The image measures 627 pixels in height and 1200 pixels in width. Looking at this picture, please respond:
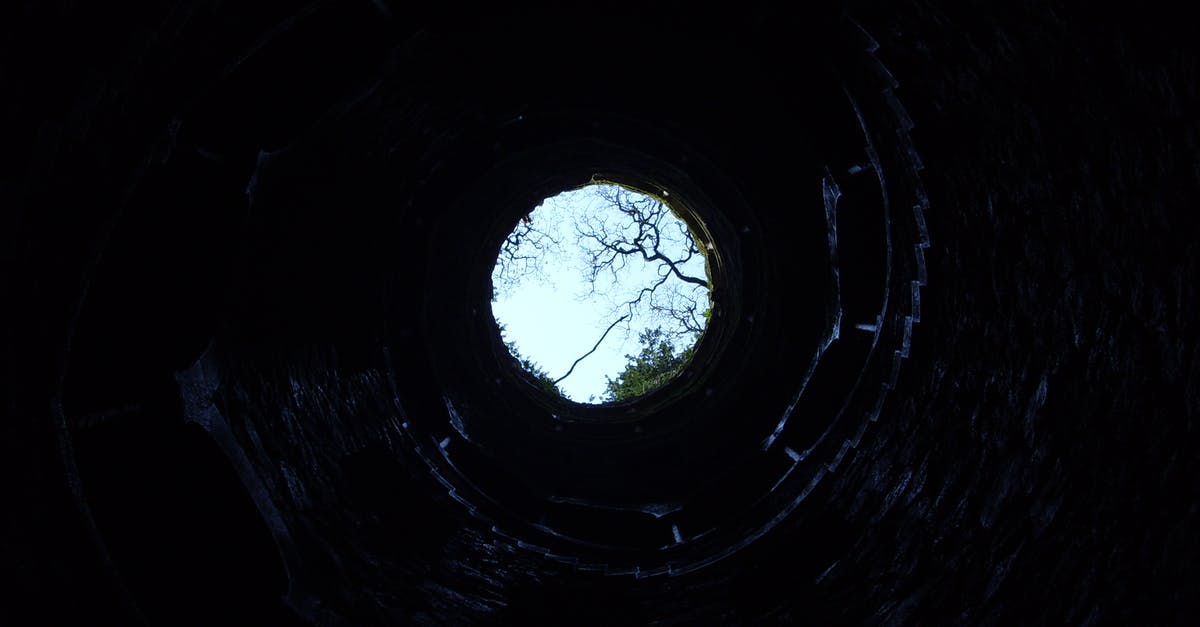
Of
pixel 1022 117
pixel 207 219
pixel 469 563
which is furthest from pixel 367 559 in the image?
pixel 1022 117

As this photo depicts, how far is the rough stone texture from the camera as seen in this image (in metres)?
2.30

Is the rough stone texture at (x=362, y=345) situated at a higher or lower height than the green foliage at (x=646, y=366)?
lower

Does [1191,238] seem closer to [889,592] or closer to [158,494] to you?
[889,592]

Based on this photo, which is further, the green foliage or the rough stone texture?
the green foliage

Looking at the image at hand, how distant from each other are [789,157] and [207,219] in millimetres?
4604

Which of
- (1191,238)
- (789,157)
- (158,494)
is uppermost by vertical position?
(789,157)

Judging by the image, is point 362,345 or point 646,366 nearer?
point 362,345

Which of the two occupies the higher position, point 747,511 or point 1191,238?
point 1191,238

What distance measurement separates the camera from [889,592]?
3.71 m

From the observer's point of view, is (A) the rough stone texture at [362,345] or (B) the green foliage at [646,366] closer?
(A) the rough stone texture at [362,345]

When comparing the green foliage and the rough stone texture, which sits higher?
the green foliage

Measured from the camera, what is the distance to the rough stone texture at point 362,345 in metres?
2.30

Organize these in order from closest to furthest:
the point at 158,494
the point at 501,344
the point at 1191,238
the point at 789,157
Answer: the point at 1191,238 → the point at 158,494 → the point at 789,157 → the point at 501,344

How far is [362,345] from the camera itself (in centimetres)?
550
